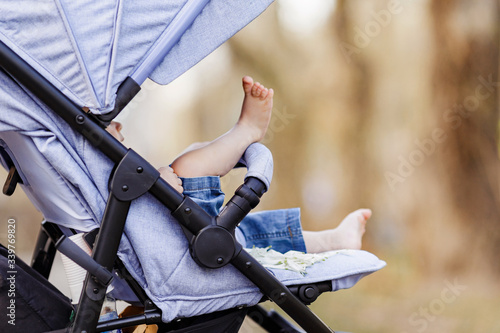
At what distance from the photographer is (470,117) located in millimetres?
3826

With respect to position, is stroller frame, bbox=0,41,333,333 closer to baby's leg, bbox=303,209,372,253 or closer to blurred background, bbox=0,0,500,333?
baby's leg, bbox=303,209,372,253

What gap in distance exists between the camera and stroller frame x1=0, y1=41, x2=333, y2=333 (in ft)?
3.26

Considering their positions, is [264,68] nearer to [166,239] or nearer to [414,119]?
[414,119]

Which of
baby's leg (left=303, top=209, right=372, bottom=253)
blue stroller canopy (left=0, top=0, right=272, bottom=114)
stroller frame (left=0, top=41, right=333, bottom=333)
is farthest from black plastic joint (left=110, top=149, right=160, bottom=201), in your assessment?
baby's leg (left=303, top=209, right=372, bottom=253)

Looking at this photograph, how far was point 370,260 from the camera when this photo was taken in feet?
4.20

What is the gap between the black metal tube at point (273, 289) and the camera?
1.12 meters

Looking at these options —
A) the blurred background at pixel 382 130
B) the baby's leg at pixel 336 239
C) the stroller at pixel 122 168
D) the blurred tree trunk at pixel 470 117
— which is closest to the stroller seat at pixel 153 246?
the stroller at pixel 122 168

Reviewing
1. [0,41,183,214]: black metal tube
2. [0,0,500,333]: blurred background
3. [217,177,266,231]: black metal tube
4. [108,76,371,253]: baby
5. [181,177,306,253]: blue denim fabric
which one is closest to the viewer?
[0,41,183,214]: black metal tube

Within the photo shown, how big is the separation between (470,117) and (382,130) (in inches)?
26.2

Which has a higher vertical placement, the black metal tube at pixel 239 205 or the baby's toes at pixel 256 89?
the baby's toes at pixel 256 89

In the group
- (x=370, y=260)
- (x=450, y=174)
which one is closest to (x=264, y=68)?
(x=450, y=174)

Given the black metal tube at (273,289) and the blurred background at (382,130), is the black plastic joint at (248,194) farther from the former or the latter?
the blurred background at (382,130)

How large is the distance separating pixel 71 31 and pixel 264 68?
11.8 ft

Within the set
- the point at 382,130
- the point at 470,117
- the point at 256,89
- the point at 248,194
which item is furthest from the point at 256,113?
the point at 382,130
